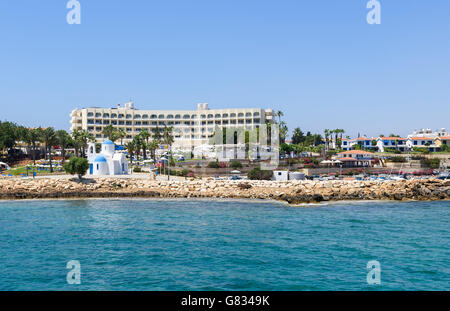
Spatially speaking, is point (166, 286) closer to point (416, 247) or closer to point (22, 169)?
point (416, 247)

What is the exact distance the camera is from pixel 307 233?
33062mm

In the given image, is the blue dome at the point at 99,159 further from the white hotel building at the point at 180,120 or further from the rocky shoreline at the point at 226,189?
the white hotel building at the point at 180,120

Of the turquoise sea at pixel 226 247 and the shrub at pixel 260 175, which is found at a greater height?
the shrub at pixel 260 175

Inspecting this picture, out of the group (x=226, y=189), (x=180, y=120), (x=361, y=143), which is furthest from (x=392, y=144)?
(x=226, y=189)

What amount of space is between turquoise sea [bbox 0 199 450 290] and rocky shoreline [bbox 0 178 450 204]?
834 cm

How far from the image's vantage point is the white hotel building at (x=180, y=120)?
493 feet

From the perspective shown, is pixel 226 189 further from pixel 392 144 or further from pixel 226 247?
pixel 392 144

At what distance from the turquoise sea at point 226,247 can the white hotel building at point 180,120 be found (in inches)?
4147

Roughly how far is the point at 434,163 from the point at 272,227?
3037 inches

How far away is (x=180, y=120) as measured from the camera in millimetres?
154875

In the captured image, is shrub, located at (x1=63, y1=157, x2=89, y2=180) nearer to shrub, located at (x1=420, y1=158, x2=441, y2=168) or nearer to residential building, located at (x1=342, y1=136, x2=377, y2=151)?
shrub, located at (x1=420, y1=158, x2=441, y2=168)

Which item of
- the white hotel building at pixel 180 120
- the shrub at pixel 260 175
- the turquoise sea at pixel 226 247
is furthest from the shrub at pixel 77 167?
the white hotel building at pixel 180 120
